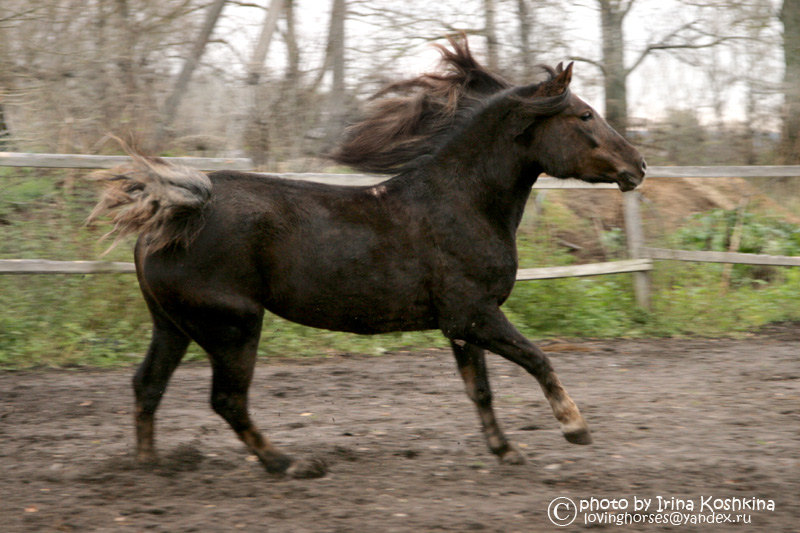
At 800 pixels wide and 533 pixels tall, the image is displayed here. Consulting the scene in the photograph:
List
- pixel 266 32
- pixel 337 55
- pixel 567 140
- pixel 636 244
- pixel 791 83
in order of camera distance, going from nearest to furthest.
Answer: pixel 567 140 → pixel 636 244 → pixel 266 32 → pixel 337 55 → pixel 791 83

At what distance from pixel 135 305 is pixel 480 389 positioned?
13.0 ft

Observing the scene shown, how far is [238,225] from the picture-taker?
3953 mm

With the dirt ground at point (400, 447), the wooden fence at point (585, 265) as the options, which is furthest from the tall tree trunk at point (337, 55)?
the dirt ground at point (400, 447)

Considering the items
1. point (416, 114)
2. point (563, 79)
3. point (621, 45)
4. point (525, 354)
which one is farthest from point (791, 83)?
point (525, 354)

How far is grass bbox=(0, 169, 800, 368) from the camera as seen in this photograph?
696 centimetres

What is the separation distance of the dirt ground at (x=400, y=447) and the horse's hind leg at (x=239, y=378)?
9 centimetres

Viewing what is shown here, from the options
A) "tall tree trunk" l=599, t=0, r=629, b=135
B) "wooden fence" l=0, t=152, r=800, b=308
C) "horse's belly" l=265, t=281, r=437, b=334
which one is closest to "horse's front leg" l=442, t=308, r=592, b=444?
"horse's belly" l=265, t=281, r=437, b=334

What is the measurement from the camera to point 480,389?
451cm

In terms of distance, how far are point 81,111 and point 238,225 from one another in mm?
6311

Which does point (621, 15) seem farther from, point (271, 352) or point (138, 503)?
point (138, 503)

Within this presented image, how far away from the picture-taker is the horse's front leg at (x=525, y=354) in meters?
4.08

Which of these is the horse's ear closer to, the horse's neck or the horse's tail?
the horse's neck

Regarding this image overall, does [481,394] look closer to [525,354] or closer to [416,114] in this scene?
[525,354]

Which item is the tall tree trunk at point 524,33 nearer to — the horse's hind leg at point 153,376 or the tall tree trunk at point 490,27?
the tall tree trunk at point 490,27
